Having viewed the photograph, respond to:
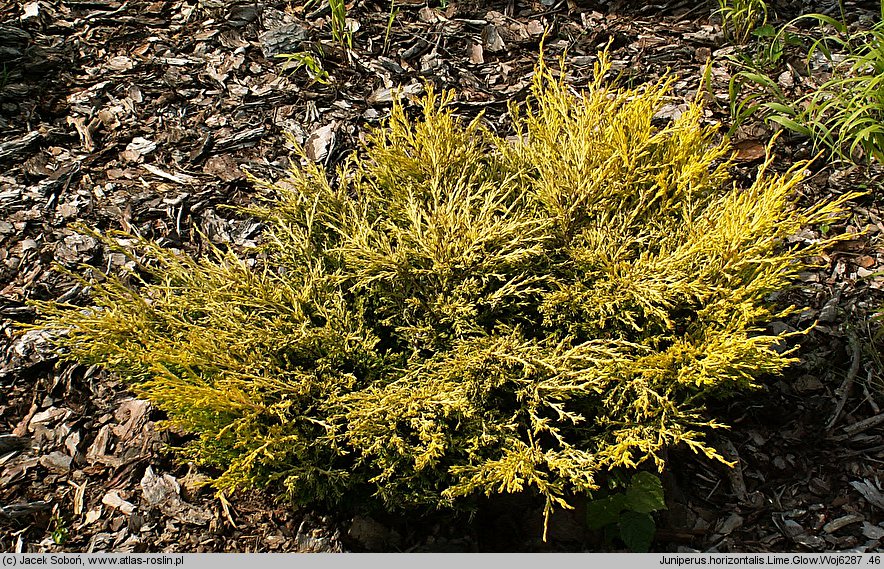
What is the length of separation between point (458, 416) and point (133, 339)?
48.7 inches

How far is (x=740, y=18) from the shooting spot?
451 cm

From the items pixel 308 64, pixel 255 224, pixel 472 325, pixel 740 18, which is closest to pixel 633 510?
pixel 472 325

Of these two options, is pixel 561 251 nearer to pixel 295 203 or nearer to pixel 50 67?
pixel 295 203

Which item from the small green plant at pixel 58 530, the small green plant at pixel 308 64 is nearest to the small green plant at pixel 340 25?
the small green plant at pixel 308 64

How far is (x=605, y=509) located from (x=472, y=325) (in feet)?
2.57

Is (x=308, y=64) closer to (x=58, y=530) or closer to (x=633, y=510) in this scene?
(x=58, y=530)

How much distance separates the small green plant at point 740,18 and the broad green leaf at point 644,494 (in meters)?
2.92

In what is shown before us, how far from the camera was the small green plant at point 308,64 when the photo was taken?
4434 mm

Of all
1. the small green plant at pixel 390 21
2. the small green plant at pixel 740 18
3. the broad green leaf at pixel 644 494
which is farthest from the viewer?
the small green plant at pixel 390 21

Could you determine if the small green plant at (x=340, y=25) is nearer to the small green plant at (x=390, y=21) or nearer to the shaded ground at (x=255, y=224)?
the shaded ground at (x=255, y=224)

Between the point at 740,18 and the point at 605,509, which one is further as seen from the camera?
the point at 740,18

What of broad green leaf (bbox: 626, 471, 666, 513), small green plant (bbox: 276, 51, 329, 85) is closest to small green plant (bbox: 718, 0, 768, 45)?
small green plant (bbox: 276, 51, 329, 85)

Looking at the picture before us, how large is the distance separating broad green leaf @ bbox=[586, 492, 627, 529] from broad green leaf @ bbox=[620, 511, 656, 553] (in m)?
0.03

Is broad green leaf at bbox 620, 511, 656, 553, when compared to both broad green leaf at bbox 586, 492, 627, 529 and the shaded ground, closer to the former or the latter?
broad green leaf at bbox 586, 492, 627, 529
